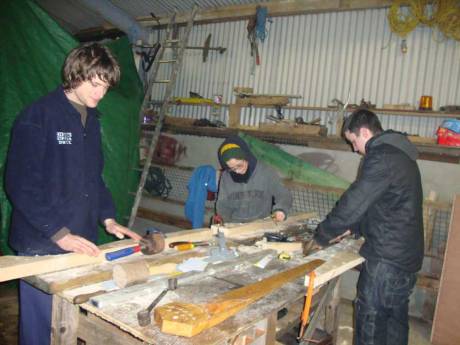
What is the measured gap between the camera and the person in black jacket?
89.3 inches

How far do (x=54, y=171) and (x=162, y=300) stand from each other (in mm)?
818

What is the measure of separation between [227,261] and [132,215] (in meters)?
3.22

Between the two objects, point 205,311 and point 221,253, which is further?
point 221,253

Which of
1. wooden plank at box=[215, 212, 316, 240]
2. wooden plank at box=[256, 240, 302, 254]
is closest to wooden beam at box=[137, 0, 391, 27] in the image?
wooden plank at box=[215, 212, 316, 240]

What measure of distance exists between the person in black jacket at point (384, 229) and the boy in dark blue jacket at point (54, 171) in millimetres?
1534

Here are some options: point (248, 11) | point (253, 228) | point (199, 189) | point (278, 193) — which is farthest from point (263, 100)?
point (253, 228)

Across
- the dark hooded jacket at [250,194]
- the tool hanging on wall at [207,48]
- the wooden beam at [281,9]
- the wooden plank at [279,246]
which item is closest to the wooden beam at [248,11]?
the wooden beam at [281,9]

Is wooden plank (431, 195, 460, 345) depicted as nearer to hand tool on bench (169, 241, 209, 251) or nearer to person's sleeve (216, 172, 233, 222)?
person's sleeve (216, 172, 233, 222)

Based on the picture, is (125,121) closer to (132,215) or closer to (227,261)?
(132,215)

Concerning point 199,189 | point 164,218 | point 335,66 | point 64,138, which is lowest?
point 164,218

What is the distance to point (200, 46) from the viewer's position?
6.42 metres

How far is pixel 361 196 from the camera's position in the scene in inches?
88.7

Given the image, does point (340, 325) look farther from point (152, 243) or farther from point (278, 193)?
point (152, 243)

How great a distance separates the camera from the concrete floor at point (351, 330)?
3.53m
